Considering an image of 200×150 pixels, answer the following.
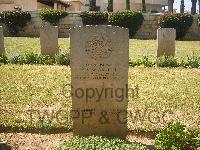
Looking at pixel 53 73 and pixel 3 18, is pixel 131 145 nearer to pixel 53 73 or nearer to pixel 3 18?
pixel 53 73

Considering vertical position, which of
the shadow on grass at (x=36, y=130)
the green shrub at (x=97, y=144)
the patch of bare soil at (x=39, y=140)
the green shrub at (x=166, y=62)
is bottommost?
the patch of bare soil at (x=39, y=140)

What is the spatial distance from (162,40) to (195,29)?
49.5 feet

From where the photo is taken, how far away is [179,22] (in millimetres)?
27969

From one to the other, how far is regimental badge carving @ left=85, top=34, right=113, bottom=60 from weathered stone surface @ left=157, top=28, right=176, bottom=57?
957 centimetres

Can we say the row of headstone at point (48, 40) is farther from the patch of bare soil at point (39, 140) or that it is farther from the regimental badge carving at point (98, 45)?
the regimental badge carving at point (98, 45)

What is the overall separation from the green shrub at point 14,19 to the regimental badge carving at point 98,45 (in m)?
24.2

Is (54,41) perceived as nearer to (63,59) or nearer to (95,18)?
(63,59)

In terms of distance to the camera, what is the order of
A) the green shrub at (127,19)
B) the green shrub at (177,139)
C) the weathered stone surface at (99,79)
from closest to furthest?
the green shrub at (177,139), the weathered stone surface at (99,79), the green shrub at (127,19)

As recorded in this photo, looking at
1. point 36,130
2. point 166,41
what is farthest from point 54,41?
point 36,130

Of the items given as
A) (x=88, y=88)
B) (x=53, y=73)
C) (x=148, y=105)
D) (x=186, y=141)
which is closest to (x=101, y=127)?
(x=88, y=88)

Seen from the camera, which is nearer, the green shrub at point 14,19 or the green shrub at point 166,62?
the green shrub at point 166,62

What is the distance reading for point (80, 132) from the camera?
621 cm

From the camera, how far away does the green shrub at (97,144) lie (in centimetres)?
523

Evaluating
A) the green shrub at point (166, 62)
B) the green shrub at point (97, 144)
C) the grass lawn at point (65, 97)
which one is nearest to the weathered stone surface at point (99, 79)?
the green shrub at point (97, 144)
